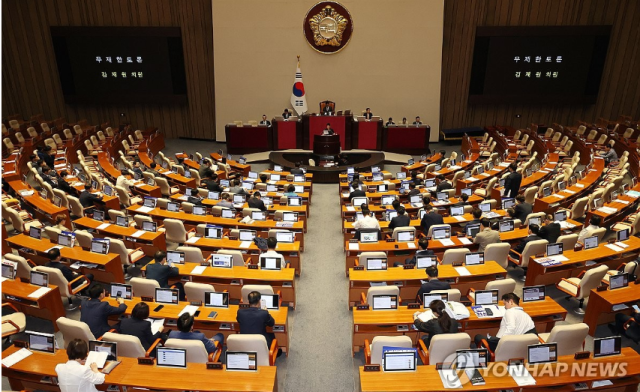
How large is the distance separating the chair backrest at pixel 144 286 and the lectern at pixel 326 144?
1158 cm

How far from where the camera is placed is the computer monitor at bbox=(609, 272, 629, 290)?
23.8 feet

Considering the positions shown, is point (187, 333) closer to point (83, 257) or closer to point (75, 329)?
point (75, 329)

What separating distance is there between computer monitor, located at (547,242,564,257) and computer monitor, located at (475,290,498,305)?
223 cm

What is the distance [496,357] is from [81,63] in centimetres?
2167

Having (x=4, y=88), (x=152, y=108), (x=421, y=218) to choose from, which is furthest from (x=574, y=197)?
(x=4, y=88)

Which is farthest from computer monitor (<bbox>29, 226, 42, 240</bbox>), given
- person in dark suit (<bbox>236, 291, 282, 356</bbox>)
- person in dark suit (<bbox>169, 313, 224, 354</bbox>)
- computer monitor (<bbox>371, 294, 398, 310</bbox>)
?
computer monitor (<bbox>371, 294, 398, 310</bbox>)

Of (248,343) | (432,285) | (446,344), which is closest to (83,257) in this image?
(248,343)

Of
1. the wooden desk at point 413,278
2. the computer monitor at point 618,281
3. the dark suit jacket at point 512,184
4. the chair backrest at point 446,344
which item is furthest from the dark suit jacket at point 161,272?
the dark suit jacket at point 512,184

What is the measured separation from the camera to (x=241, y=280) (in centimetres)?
800

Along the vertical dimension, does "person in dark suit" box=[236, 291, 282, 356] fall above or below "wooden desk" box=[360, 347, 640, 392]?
above

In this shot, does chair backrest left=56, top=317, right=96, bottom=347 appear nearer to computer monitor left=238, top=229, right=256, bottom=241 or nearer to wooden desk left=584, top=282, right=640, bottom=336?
computer monitor left=238, top=229, right=256, bottom=241

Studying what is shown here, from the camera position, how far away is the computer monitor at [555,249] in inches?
333

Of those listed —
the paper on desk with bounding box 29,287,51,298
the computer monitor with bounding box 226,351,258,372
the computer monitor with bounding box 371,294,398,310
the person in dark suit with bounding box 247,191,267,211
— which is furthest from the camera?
the person in dark suit with bounding box 247,191,267,211

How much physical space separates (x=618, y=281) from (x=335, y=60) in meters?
16.0
